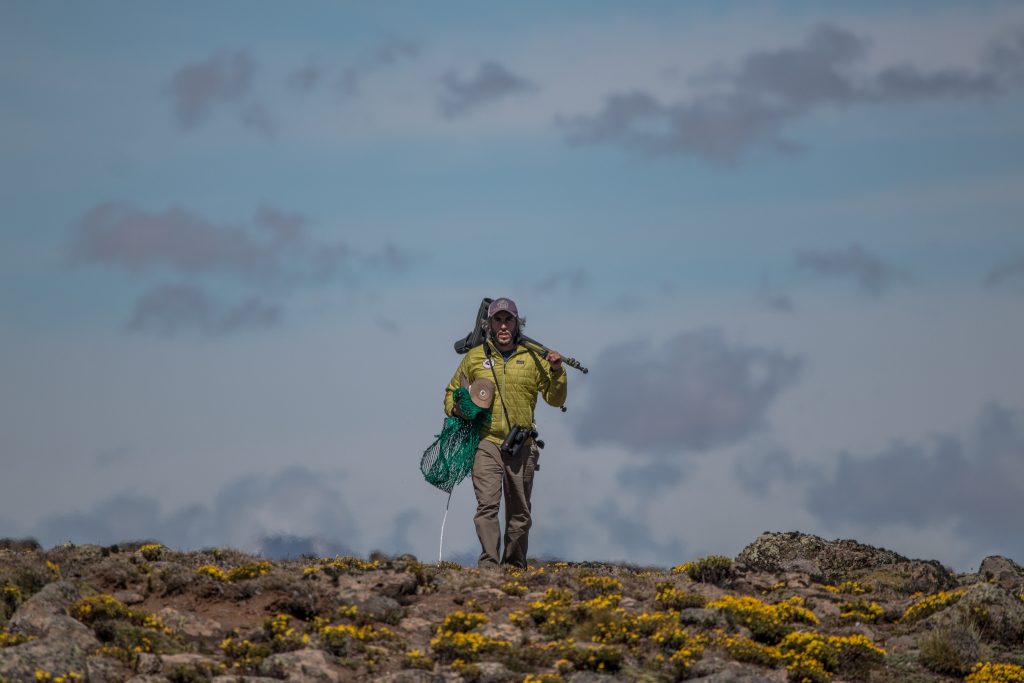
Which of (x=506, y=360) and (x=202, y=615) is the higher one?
(x=506, y=360)

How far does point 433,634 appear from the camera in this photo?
21719mm

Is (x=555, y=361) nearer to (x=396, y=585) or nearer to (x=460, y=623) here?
(x=396, y=585)

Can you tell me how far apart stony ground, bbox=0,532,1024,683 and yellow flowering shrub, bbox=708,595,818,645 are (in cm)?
3

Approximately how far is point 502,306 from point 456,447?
8.15ft

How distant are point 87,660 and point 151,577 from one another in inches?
107

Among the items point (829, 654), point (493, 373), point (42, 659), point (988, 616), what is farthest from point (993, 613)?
point (42, 659)

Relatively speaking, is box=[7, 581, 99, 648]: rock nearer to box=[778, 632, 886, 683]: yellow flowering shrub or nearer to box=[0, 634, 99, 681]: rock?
box=[0, 634, 99, 681]: rock

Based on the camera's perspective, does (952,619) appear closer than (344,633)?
No

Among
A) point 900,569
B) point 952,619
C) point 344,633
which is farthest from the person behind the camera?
point 900,569

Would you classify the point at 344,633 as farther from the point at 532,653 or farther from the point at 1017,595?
the point at 1017,595

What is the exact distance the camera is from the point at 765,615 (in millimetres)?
22438

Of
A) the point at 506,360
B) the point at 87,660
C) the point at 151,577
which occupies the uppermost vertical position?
the point at 506,360

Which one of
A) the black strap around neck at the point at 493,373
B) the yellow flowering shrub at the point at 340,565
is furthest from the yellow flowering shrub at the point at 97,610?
the black strap around neck at the point at 493,373

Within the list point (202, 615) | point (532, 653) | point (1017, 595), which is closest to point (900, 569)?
point (1017, 595)
